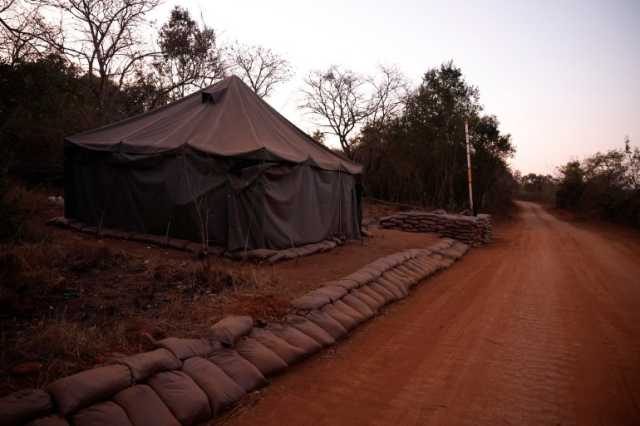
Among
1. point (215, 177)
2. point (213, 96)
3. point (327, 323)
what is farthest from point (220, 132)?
point (327, 323)

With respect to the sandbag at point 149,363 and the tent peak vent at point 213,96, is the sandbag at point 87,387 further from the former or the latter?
the tent peak vent at point 213,96

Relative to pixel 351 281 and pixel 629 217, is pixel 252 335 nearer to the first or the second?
pixel 351 281

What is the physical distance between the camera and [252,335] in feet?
11.2

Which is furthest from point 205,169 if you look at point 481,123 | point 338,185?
point 481,123

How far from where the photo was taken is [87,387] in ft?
7.28

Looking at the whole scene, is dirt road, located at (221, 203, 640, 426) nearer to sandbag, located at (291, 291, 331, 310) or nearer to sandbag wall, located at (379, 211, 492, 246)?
sandbag, located at (291, 291, 331, 310)

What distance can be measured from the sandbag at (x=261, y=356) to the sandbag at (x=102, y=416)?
106 centimetres

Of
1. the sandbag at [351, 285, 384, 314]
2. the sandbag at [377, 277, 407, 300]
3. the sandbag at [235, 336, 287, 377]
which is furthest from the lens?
the sandbag at [377, 277, 407, 300]

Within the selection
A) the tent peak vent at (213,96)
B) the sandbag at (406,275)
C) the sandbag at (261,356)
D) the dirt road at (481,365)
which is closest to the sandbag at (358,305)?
the dirt road at (481,365)

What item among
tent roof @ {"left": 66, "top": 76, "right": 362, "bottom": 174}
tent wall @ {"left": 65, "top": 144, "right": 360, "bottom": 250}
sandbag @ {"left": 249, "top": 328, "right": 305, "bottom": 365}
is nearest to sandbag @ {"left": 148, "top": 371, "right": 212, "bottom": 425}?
sandbag @ {"left": 249, "top": 328, "right": 305, "bottom": 365}

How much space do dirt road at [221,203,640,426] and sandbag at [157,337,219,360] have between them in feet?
1.81

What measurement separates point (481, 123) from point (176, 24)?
16.0 m

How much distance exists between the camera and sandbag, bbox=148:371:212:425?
2.40 meters

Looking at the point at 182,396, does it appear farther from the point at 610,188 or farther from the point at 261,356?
the point at 610,188
